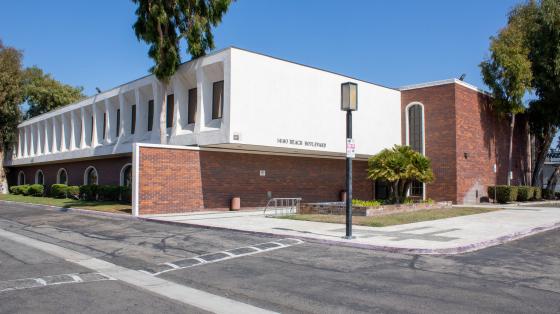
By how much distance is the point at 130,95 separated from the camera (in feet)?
94.6

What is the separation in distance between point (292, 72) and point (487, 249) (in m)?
15.0

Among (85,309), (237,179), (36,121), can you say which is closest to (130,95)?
(237,179)

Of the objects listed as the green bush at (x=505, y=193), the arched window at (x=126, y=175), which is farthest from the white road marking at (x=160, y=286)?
the green bush at (x=505, y=193)

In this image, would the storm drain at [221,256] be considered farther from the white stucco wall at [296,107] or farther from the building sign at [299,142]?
the building sign at [299,142]

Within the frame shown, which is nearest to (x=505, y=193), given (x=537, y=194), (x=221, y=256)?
(x=537, y=194)

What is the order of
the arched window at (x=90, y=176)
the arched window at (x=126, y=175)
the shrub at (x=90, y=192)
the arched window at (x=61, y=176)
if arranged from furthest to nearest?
the arched window at (x=61, y=176) < the arched window at (x=90, y=176) < the shrub at (x=90, y=192) < the arched window at (x=126, y=175)

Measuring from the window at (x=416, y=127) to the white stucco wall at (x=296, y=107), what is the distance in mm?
1313

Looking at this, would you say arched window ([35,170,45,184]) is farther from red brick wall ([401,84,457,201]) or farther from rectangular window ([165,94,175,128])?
red brick wall ([401,84,457,201])

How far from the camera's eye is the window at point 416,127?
2894cm

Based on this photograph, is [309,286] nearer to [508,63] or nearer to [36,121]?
[508,63]

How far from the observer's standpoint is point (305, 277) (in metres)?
8.03

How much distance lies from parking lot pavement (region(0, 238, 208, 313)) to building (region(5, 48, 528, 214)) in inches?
450

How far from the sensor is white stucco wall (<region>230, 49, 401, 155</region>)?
71.1 ft

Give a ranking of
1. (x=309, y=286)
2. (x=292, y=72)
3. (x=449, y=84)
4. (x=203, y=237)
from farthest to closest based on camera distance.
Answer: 1. (x=449, y=84)
2. (x=292, y=72)
3. (x=203, y=237)
4. (x=309, y=286)
